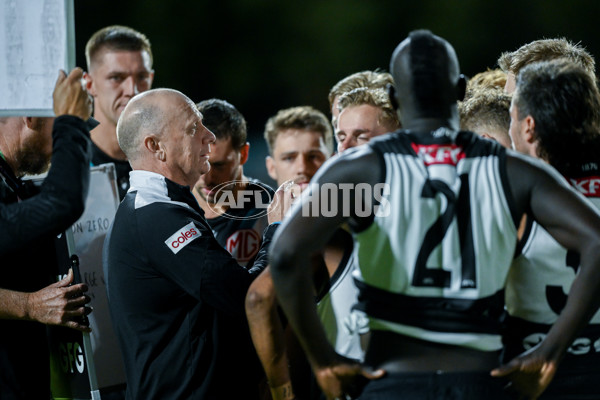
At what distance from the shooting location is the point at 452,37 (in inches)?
385

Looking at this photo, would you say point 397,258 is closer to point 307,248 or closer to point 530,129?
point 307,248

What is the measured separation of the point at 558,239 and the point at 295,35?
883 cm

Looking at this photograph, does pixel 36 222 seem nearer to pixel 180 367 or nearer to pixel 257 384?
pixel 180 367

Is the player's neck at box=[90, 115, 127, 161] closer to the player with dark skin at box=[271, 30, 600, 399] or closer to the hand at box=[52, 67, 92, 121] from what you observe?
the hand at box=[52, 67, 92, 121]

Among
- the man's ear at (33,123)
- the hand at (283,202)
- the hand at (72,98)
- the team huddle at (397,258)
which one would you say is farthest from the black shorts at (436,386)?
the man's ear at (33,123)

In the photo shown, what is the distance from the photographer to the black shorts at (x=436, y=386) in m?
1.94

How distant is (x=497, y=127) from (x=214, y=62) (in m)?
7.24

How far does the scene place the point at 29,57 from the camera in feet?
8.34

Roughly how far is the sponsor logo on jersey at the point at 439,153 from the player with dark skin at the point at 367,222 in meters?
0.06

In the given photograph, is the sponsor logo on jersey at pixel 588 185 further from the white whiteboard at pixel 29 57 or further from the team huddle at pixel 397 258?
the white whiteboard at pixel 29 57

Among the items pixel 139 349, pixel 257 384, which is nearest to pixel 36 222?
pixel 139 349

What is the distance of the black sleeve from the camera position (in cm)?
227

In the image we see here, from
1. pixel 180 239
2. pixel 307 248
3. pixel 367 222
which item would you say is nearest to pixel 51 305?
pixel 180 239

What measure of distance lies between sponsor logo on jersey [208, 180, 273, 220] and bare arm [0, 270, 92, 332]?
52.6 inches
